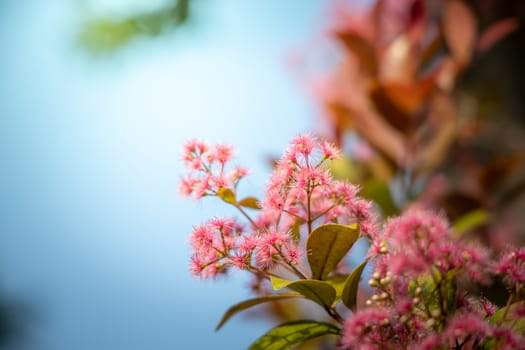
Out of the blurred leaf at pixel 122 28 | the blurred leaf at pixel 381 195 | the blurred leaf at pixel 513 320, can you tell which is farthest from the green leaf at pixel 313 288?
the blurred leaf at pixel 122 28

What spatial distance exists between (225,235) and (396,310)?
0.14 meters

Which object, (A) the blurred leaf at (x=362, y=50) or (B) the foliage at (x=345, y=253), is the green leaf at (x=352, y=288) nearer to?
(B) the foliage at (x=345, y=253)

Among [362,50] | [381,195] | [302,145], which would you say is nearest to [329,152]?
[302,145]

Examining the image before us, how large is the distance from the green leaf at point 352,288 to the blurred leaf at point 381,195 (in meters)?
0.32

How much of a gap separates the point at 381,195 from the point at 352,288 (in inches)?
13.0

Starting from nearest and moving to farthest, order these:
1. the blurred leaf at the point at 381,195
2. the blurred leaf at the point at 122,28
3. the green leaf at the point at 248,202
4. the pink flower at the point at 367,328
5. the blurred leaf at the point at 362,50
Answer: the pink flower at the point at 367,328 < the green leaf at the point at 248,202 < the blurred leaf at the point at 381,195 < the blurred leaf at the point at 362,50 < the blurred leaf at the point at 122,28

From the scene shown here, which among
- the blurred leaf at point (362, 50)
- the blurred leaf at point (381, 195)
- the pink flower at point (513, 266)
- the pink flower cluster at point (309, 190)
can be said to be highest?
the blurred leaf at point (362, 50)

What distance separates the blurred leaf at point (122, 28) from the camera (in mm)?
1876

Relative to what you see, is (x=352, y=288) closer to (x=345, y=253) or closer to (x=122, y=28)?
(x=345, y=253)

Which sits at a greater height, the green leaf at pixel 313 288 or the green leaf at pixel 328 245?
the green leaf at pixel 328 245

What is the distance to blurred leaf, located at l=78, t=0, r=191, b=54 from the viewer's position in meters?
1.88

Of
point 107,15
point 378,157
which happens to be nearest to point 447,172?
point 378,157

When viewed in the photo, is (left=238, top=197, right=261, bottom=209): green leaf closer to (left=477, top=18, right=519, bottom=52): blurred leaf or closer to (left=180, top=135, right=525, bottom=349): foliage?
(left=180, top=135, right=525, bottom=349): foliage

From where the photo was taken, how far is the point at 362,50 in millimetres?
841
